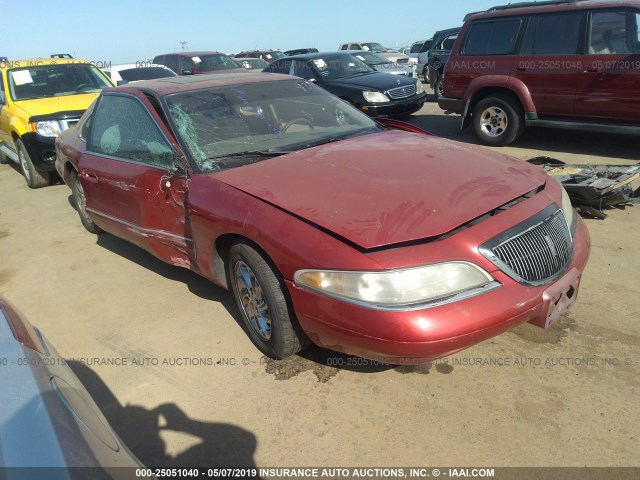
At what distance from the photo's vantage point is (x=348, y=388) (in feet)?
8.70

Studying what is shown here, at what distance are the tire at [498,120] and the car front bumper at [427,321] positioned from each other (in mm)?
5719

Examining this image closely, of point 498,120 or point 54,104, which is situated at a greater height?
point 54,104

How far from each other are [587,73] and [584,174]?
2.44 metres

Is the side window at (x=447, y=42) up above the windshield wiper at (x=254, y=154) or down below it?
above

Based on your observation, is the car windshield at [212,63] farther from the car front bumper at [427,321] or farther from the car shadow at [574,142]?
the car front bumper at [427,321]

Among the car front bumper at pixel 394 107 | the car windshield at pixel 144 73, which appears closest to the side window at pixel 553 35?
the car front bumper at pixel 394 107

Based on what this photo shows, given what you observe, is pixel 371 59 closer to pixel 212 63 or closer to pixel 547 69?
pixel 212 63

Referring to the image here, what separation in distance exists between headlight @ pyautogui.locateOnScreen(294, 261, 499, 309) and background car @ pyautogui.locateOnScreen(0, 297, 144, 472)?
1093mm

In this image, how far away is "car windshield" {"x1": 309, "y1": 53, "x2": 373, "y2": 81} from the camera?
1022cm

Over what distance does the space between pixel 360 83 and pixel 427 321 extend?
834cm

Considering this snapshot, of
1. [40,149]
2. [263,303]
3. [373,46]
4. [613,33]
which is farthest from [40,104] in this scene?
[373,46]

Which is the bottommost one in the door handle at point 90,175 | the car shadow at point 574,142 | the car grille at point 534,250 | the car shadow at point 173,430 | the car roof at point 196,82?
the car shadow at point 173,430

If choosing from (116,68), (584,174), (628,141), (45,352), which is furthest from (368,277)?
(116,68)

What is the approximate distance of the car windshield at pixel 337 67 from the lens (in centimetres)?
1022
